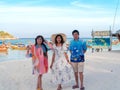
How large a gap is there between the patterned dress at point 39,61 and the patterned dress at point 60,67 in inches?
10.4

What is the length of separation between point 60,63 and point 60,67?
101mm

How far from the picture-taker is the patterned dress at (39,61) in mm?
7926

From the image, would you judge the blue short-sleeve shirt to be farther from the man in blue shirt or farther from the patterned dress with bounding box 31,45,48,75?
the patterned dress with bounding box 31,45,48,75

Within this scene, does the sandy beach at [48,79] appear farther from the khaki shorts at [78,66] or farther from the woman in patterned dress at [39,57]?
the woman in patterned dress at [39,57]

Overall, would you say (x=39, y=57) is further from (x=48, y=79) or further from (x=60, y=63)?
(x=48, y=79)

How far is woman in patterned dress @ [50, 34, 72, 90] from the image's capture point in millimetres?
7895

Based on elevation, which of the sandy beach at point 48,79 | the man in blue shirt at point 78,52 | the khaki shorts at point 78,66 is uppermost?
the man in blue shirt at point 78,52

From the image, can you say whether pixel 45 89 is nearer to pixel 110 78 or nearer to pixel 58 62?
pixel 58 62

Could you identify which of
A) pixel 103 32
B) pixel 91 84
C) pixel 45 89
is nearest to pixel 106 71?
pixel 91 84

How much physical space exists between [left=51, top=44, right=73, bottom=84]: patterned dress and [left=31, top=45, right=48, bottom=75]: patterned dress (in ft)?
0.87

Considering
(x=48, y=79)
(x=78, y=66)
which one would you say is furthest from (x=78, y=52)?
(x=48, y=79)

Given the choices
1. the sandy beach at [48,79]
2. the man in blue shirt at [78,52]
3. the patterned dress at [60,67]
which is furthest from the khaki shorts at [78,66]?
the sandy beach at [48,79]

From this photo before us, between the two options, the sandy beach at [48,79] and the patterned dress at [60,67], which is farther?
the sandy beach at [48,79]

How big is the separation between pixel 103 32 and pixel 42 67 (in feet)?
60.2
